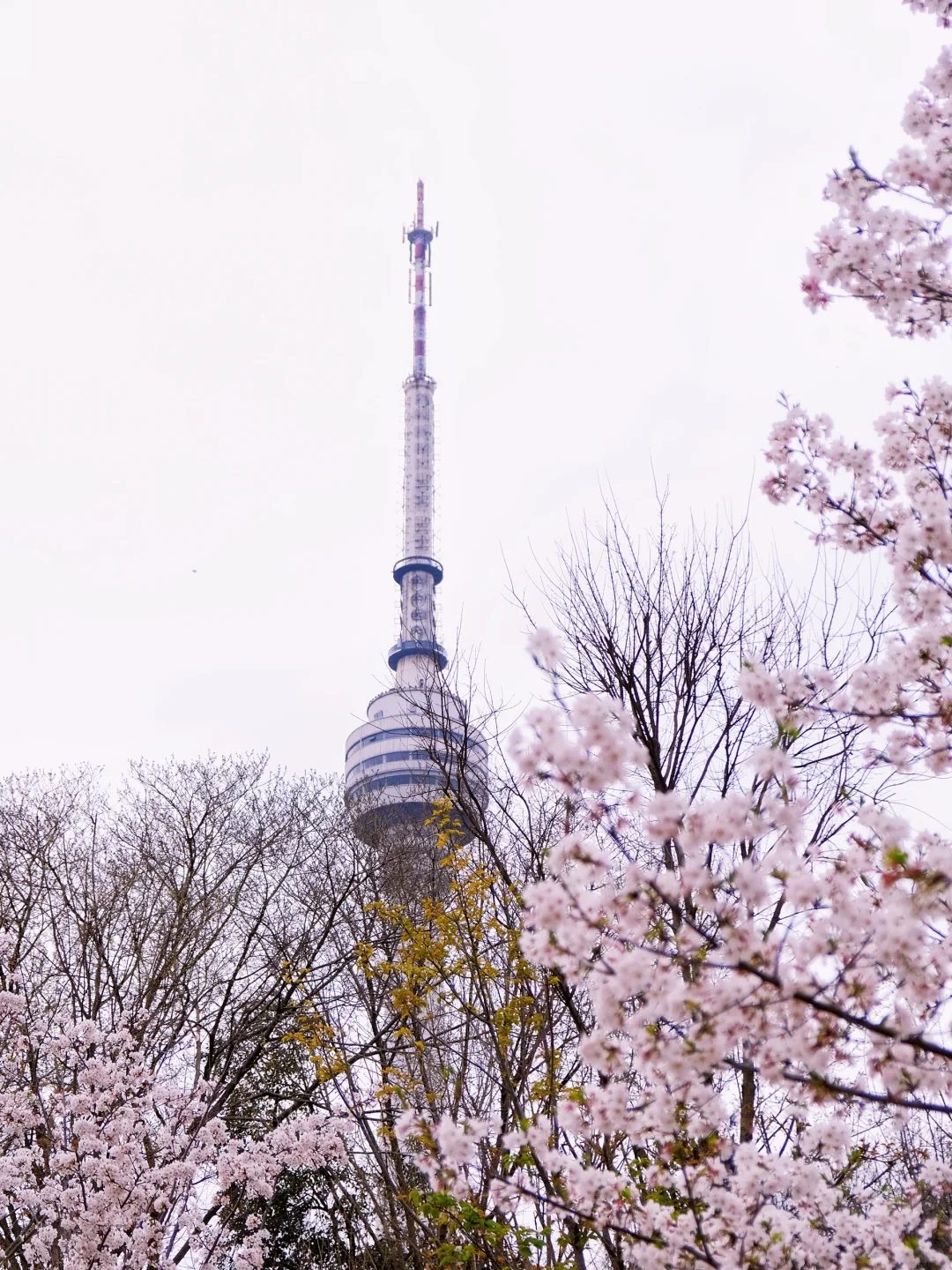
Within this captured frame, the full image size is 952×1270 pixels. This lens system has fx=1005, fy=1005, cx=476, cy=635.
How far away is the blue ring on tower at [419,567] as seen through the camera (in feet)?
226

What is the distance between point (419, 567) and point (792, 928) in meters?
65.7

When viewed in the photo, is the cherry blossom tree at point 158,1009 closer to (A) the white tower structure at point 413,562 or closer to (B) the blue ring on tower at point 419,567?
(A) the white tower structure at point 413,562

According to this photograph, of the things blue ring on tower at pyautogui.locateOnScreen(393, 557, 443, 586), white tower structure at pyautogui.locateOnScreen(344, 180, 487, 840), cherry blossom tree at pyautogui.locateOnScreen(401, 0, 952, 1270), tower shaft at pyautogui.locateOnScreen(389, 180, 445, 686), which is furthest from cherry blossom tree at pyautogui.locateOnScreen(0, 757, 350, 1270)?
blue ring on tower at pyautogui.locateOnScreen(393, 557, 443, 586)

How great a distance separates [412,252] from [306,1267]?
3015 inches

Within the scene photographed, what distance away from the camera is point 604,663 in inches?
259

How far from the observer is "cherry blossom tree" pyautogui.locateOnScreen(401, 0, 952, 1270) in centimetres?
253

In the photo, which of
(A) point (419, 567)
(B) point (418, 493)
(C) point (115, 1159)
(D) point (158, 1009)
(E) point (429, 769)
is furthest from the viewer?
(B) point (418, 493)

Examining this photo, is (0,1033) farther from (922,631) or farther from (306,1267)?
(922,631)

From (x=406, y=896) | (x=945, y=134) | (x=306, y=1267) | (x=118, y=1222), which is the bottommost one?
(x=306, y=1267)

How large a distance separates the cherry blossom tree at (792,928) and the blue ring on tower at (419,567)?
64364mm

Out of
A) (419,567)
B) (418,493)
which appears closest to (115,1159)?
(419,567)

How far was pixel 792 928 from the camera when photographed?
3.72 m

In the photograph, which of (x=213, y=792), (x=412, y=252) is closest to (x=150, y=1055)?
(x=213, y=792)

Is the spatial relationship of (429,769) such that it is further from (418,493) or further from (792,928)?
(418,493)
